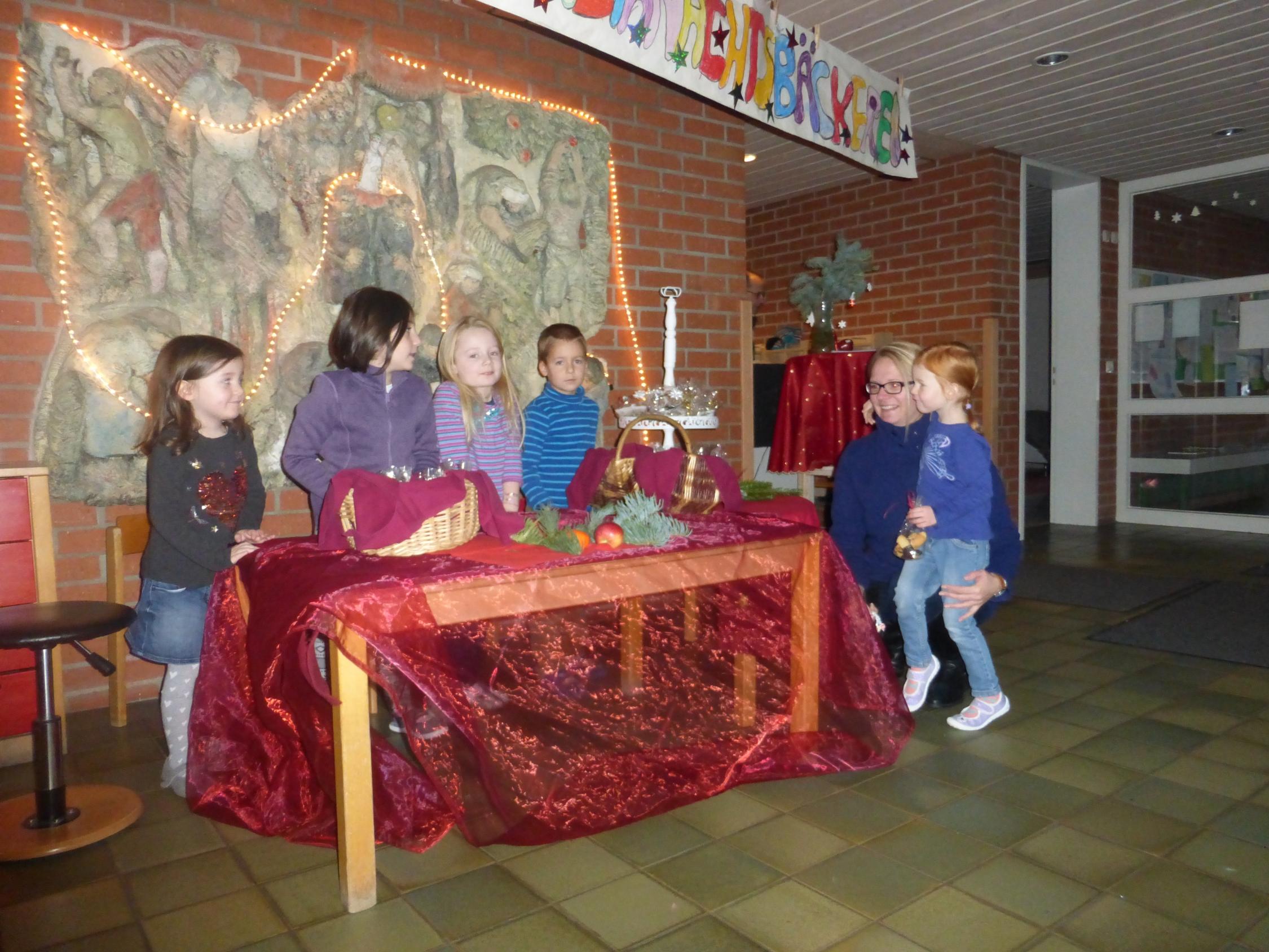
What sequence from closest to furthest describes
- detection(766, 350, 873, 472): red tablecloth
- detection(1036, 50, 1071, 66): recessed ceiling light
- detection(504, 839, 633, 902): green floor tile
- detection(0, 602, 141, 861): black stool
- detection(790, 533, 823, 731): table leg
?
detection(504, 839, 633, 902): green floor tile < detection(0, 602, 141, 861): black stool < detection(790, 533, 823, 731): table leg < detection(1036, 50, 1071, 66): recessed ceiling light < detection(766, 350, 873, 472): red tablecloth

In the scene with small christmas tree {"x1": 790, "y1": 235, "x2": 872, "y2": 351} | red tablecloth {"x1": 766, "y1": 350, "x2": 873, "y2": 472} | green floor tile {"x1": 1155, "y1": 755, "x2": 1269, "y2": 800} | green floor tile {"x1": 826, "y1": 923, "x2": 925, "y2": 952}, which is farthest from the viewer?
small christmas tree {"x1": 790, "y1": 235, "x2": 872, "y2": 351}

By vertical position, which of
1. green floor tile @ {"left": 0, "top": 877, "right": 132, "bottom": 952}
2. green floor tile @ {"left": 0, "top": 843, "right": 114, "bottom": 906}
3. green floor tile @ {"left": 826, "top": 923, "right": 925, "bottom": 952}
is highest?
green floor tile @ {"left": 0, "top": 843, "right": 114, "bottom": 906}

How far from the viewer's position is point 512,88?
3.56 meters

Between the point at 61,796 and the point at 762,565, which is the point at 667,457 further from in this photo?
the point at 61,796

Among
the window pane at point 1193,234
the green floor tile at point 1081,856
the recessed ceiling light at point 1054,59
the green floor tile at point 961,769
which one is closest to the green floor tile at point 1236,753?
the green floor tile at point 961,769

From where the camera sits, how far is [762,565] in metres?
2.27

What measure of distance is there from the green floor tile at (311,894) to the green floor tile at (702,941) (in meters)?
0.57

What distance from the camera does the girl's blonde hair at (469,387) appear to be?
8.54 ft

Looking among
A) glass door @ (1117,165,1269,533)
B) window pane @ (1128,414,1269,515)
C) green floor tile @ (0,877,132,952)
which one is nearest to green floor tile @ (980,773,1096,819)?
green floor tile @ (0,877,132,952)

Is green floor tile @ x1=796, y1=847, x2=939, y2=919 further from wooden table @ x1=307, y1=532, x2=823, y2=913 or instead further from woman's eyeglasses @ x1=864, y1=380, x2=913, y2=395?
woman's eyeglasses @ x1=864, y1=380, x2=913, y2=395

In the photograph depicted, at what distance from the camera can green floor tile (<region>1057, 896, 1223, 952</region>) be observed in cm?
162

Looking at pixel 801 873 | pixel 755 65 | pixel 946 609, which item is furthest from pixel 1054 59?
pixel 801 873

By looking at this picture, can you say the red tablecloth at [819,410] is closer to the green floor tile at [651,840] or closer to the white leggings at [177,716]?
the green floor tile at [651,840]

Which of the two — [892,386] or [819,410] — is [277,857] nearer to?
[892,386]
